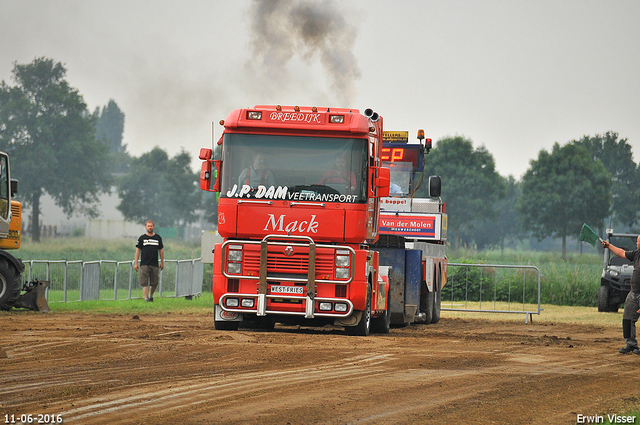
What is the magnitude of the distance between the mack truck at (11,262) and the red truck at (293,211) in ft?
20.0

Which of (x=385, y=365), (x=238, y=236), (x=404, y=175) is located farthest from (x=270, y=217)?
(x=404, y=175)

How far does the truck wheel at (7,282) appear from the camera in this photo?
55.8ft

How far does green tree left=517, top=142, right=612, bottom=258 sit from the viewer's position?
68.2 m

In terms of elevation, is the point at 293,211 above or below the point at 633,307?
above

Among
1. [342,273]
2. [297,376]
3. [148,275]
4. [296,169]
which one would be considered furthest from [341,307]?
[148,275]

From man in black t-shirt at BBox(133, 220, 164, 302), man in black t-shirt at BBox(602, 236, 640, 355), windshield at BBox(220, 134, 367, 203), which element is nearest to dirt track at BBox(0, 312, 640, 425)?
man in black t-shirt at BBox(602, 236, 640, 355)

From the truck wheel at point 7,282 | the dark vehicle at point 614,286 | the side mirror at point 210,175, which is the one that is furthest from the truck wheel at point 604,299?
the truck wheel at point 7,282

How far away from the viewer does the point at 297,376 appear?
9.13m

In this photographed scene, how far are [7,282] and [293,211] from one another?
7.37 m

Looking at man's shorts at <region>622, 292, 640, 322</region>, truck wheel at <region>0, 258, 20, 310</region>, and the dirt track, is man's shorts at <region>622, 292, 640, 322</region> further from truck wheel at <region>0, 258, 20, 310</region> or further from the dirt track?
truck wheel at <region>0, 258, 20, 310</region>

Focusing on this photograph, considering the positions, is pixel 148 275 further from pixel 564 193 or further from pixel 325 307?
pixel 564 193

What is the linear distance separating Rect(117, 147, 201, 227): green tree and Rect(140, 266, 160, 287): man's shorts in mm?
54902

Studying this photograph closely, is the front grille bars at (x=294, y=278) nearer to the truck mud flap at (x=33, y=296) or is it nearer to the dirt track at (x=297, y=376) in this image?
the dirt track at (x=297, y=376)

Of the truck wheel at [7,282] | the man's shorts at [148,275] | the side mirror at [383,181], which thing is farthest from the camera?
the man's shorts at [148,275]
